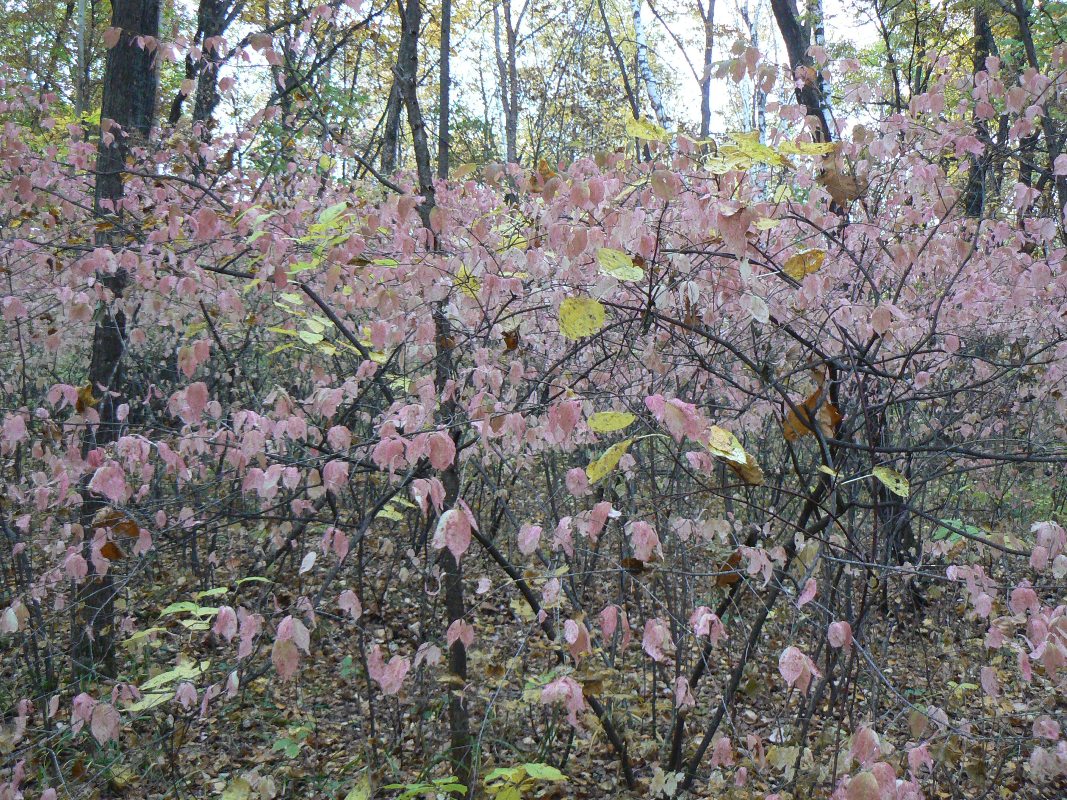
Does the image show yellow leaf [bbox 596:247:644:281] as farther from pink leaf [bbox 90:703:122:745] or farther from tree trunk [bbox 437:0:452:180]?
pink leaf [bbox 90:703:122:745]

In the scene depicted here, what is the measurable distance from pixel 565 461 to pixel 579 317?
3.32 m

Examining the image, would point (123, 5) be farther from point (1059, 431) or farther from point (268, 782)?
point (1059, 431)

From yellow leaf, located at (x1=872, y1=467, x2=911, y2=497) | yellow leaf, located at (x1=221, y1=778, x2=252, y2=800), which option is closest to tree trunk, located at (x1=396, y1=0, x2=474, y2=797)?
yellow leaf, located at (x1=221, y1=778, x2=252, y2=800)

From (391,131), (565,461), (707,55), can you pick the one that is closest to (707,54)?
(707,55)

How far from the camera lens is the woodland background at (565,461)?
8.37 ft

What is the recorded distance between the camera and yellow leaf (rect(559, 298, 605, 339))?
84.7 inches

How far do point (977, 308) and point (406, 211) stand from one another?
3325mm

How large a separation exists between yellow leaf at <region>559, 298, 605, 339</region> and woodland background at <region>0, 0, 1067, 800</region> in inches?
0.6

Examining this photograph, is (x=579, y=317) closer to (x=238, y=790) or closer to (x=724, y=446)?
(x=724, y=446)

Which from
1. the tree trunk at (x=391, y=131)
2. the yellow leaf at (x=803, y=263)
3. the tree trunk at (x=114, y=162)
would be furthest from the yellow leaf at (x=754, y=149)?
the tree trunk at (x=391, y=131)

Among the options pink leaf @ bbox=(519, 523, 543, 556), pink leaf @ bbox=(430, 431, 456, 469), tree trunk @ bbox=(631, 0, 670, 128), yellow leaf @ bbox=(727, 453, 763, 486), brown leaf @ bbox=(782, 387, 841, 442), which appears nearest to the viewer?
pink leaf @ bbox=(430, 431, 456, 469)

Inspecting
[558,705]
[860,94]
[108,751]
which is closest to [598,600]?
[558,705]

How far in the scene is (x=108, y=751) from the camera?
12.1ft

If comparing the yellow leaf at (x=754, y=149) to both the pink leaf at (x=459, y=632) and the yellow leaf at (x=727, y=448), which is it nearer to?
the yellow leaf at (x=727, y=448)
